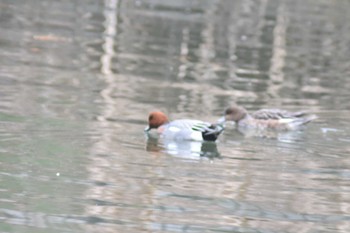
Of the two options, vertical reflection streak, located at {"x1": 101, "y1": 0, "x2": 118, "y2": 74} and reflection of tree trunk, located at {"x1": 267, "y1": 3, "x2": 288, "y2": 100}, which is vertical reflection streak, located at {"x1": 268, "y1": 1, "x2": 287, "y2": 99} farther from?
vertical reflection streak, located at {"x1": 101, "y1": 0, "x2": 118, "y2": 74}

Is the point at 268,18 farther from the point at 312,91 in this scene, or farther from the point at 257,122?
the point at 257,122

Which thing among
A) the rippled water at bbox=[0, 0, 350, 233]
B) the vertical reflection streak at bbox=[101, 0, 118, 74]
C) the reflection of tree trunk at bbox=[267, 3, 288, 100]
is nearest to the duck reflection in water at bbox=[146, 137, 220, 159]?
the rippled water at bbox=[0, 0, 350, 233]

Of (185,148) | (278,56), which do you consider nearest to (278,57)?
(278,56)

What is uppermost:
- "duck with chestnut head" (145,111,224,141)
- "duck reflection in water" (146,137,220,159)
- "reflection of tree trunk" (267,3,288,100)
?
"reflection of tree trunk" (267,3,288,100)

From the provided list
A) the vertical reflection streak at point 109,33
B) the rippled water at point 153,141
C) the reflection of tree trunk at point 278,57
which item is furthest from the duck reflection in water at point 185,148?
the vertical reflection streak at point 109,33

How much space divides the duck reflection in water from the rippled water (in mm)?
33

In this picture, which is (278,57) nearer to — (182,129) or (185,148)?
(182,129)

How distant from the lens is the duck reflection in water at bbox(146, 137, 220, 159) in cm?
1120

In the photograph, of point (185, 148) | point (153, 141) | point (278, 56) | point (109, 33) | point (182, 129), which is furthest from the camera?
point (109, 33)

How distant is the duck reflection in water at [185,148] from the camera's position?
11204 millimetres

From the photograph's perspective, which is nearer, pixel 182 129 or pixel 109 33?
pixel 182 129

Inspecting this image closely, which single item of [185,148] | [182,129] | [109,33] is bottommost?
[185,148]

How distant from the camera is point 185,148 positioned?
1166cm

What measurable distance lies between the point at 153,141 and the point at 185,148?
447 mm
